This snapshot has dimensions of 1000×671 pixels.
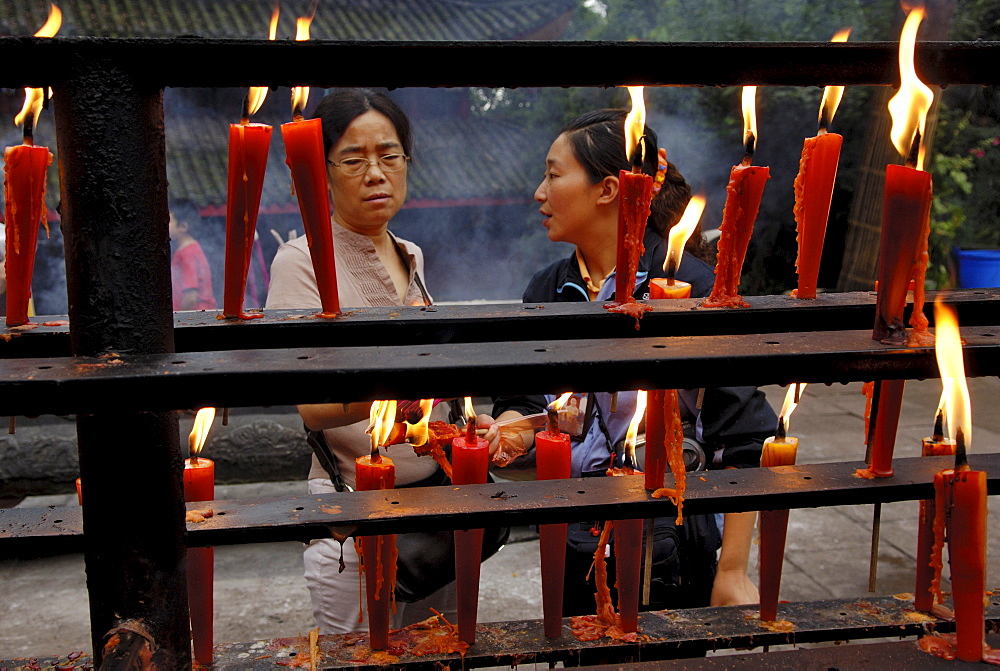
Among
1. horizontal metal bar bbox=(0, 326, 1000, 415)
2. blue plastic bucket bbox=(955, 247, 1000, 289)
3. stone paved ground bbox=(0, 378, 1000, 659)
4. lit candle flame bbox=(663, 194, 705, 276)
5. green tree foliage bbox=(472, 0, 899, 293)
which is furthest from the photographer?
green tree foliage bbox=(472, 0, 899, 293)

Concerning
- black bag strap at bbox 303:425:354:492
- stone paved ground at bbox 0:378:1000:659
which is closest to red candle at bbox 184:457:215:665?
black bag strap at bbox 303:425:354:492

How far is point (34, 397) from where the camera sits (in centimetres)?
90

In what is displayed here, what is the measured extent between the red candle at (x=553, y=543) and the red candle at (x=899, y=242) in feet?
1.73

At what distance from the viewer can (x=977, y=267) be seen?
9.29m

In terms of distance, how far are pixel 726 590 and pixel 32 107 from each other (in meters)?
1.86

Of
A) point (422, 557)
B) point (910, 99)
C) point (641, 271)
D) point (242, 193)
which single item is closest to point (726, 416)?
point (641, 271)

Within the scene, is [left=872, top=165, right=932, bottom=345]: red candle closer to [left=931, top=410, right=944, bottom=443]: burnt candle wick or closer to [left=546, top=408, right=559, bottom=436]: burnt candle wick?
[left=931, top=410, right=944, bottom=443]: burnt candle wick

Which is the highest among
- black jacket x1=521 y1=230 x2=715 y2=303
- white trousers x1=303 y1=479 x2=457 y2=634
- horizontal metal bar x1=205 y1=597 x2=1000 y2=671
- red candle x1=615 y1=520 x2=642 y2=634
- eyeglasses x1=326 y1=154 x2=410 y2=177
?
eyeglasses x1=326 y1=154 x2=410 y2=177

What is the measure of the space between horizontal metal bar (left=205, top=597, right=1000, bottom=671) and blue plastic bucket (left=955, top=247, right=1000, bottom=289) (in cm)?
894

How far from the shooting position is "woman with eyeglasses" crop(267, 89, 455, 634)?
2.26m

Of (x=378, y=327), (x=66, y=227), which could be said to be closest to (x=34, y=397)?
(x=66, y=227)

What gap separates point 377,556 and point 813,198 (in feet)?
2.90

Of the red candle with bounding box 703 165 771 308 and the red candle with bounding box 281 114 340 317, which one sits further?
the red candle with bounding box 703 165 771 308

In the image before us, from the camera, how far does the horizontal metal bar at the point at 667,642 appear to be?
128 cm
